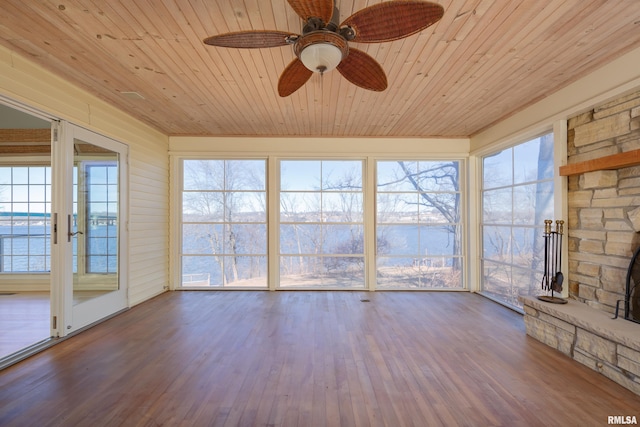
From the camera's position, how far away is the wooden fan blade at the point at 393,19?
1.40m

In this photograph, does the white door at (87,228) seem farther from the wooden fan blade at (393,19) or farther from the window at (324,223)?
the wooden fan blade at (393,19)

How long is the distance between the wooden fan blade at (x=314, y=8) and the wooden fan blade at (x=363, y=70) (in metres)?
0.35

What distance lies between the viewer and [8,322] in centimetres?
315

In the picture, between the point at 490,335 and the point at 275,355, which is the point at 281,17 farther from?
the point at 490,335

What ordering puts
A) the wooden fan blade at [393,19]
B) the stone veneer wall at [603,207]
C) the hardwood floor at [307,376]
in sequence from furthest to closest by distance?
the stone veneer wall at [603,207], the hardwood floor at [307,376], the wooden fan blade at [393,19]

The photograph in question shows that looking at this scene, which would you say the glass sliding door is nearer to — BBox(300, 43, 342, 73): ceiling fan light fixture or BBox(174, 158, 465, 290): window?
BBox(174, 158, 465, 290): window

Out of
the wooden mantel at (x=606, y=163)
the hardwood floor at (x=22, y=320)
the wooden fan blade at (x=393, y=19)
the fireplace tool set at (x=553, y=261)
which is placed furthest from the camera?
the fireplace tool set at (x=553, y=261)

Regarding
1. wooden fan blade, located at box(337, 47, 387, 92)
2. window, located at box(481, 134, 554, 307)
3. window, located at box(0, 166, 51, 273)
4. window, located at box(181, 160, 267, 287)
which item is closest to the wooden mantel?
window, located at box(481, 134, 554, 307)

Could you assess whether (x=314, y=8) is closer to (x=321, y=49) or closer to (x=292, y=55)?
(x=321, y=49)

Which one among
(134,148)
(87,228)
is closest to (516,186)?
(134,148)

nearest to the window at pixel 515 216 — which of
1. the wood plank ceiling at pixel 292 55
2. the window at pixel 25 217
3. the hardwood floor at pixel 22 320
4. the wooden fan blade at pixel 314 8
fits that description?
the wood plank ceiling at pixel 292 55

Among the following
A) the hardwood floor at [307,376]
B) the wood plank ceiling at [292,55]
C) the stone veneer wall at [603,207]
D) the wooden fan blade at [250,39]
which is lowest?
the hardwood floor at [307,376]

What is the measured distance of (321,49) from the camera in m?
1.68

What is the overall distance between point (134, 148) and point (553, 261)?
545 centimetres
